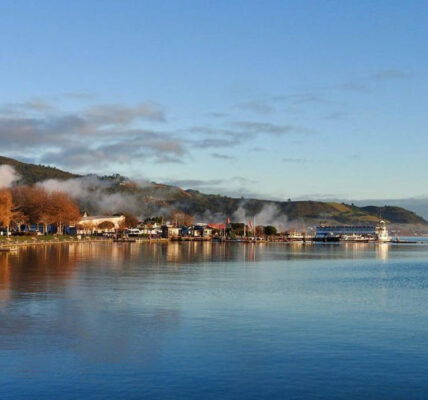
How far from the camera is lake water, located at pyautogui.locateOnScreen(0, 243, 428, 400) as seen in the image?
68.7 ft

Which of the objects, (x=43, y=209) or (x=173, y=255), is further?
(x=43, y=209)

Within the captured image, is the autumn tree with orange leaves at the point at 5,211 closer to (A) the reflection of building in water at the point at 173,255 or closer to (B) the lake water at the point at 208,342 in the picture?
(A) the reflection of building in water at the point at 173,255

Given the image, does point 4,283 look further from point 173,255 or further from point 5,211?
point 5,211

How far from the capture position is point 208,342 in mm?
27812

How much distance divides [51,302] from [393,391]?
2517 cm

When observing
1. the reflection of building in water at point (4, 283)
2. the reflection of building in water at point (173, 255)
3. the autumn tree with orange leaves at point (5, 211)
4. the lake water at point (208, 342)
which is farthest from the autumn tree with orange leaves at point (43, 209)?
the lake water at point (208, 342)

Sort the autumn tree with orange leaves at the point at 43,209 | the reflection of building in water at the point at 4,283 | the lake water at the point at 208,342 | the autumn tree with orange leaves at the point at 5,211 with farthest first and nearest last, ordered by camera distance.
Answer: the autumn tree with orange leaves at the point at 43,209 < the autumn tree with orange leaves at the point at 5,211 < the reflection of building in water at the point at 4,283 < the lake water at the point at 208,342

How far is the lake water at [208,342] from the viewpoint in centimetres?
2094

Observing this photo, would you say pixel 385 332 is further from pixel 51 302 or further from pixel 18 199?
pixel 18 199

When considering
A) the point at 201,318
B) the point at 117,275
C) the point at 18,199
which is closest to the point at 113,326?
the point at 201,318

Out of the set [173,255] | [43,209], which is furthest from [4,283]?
[43,209]

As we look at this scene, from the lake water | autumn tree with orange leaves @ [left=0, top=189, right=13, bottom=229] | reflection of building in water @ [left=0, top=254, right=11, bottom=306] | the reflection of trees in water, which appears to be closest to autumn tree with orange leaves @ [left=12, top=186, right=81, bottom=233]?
autumn tree with orange leaves @ [left=0, top=189, right=13, bottom=229]

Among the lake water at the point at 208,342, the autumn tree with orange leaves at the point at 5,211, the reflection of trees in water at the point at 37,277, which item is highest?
the autumn tree with orange leaves at the point at 5,211

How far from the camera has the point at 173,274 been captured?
6494 centimetres
